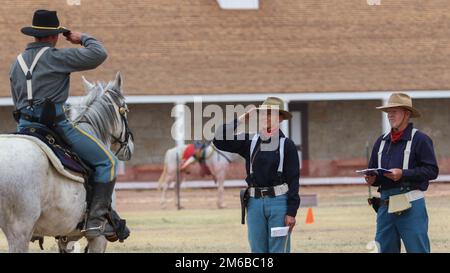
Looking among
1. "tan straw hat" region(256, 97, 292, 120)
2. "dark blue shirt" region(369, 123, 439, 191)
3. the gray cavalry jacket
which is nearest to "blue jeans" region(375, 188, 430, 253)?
"dark blue shirt" region(369, 123, 439, 191)

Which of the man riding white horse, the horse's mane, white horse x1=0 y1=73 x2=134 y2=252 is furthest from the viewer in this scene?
the horse's mane

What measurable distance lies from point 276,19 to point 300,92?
3003 millimetres

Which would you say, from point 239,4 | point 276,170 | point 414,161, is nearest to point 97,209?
point 276,170

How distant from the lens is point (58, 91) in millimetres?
9984

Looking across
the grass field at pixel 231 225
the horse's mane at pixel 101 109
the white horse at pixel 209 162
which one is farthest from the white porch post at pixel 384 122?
the horse's mane at pixel 101 109

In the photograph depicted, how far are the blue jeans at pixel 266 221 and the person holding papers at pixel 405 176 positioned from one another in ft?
2.83

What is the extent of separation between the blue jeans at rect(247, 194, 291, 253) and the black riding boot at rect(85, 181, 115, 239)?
129 cm

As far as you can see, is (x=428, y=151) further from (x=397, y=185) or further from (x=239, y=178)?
(x=239, y=178)

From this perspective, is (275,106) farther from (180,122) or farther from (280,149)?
(180,122)

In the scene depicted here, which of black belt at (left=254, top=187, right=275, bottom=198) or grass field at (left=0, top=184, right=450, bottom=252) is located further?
grass field at (left=0, top=184, right=450, bottom=252)

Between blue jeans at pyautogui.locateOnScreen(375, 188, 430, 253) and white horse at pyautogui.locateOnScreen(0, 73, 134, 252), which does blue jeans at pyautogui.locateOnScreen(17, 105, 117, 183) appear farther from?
blue jeans at pyautogui.locateOnScreen(375, 188, 430, 253)

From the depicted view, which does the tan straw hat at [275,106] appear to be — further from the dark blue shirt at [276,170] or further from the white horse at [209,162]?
the white horse at [209,162]

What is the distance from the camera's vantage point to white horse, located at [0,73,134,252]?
907cm

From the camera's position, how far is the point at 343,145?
38.2m
